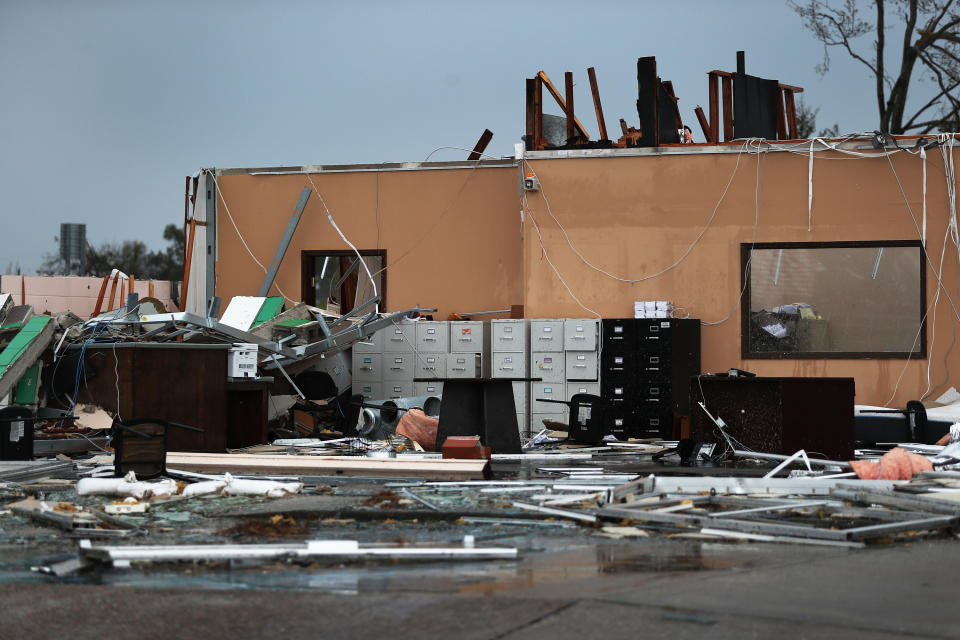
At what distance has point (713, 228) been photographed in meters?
16.2

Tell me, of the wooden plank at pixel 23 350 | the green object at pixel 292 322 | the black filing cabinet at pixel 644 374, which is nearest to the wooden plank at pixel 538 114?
the black filing cabinet at pixel 644 374

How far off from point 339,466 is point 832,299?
9.08 m

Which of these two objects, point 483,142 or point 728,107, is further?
point 483,142

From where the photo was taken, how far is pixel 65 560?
5.51 m

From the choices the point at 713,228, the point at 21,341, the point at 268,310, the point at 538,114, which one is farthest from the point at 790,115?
the point at 21,341

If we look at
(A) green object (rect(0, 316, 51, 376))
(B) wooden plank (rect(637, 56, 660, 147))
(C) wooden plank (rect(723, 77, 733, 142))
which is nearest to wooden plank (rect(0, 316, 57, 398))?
(A) green object (rect(0, 316, 51, 376))

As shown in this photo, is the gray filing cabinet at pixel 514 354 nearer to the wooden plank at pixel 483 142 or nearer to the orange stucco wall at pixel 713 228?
the orange stucco wall at pixel 713 228

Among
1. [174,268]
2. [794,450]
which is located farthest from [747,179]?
[174,268]

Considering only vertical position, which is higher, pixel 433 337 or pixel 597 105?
pixel 597 105

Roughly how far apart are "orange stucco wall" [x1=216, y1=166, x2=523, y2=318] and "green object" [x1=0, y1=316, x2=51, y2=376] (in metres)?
6.33

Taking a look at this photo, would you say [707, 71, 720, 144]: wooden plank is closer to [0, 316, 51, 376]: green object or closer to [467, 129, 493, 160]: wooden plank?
[467, 129, 493, 160]: wooden plank

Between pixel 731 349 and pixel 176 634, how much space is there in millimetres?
13080

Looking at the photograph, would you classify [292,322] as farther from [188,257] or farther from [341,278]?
[188,257]

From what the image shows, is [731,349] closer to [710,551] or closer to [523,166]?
[523,166]
